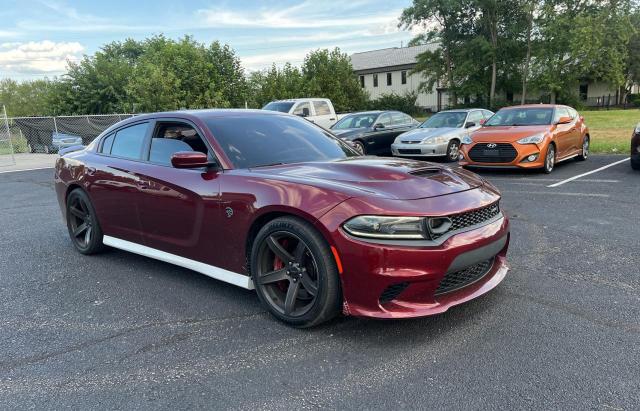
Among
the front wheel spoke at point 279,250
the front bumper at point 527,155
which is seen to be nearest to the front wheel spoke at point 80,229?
the front wheel spoke at point 279,250

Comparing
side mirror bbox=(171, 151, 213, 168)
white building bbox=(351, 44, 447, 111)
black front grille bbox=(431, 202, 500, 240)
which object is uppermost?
white building bbox=(351, 44, 447, 111)

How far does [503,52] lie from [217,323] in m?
41.4

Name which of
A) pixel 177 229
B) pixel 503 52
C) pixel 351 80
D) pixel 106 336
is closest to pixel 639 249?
pixel 177 229

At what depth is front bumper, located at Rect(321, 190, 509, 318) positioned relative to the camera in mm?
2885

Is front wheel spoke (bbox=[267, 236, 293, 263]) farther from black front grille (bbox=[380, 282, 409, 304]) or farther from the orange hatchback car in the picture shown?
the orange hatchback car

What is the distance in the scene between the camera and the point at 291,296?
332cm

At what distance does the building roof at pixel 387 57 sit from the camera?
181 ft

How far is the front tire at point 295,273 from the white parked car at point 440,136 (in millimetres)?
9928

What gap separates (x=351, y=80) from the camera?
39.4m

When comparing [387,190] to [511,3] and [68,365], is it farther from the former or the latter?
[511,3]

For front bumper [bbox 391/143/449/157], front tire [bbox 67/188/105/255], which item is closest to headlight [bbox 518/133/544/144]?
front bumper [bbox 391/143/449/157]

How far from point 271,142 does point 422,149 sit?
364 inches

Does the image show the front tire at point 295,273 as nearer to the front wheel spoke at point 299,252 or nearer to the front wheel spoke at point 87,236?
the front wheel spoke at point 299,252

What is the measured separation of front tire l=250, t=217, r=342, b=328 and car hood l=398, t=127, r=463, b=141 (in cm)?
1015
